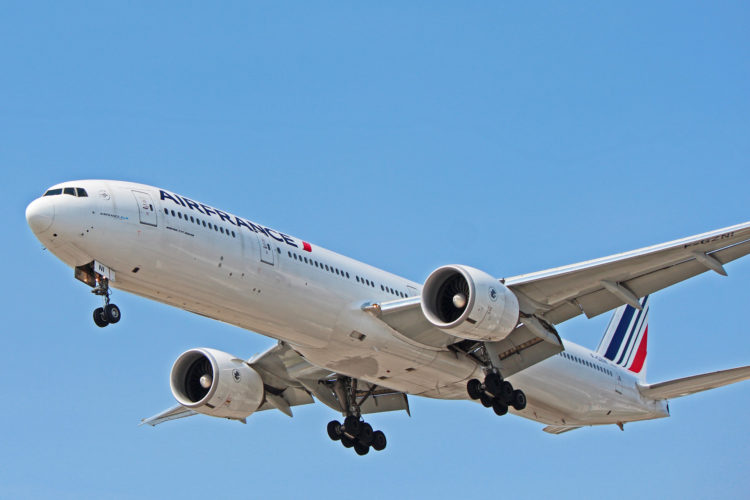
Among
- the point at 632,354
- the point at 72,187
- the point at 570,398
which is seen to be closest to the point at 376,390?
the point at 570,398

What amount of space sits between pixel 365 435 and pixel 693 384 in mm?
10174

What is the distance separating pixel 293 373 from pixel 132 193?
9010 mm

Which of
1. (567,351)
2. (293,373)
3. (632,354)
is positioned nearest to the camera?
(293,373)

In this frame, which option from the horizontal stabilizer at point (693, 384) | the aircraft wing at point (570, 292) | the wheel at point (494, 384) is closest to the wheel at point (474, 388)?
the wheel at point (494, 384)

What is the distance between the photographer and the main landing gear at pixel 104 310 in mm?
21750

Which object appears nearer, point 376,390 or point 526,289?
point 526,289

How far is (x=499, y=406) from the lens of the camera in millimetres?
27312

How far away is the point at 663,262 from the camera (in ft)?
81.5

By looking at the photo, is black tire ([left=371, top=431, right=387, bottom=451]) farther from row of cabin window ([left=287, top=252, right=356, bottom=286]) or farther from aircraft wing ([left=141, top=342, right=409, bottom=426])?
row of cabin window ([left=287, top=252, right=356, bottom=286])

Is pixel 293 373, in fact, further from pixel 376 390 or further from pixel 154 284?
pixel 154 284

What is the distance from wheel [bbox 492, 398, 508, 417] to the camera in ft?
89.4

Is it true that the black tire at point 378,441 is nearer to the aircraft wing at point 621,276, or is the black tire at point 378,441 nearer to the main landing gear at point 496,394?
the main landing gear at point 496,394

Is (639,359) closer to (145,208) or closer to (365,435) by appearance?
(365,435)

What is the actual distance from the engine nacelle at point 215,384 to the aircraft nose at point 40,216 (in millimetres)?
9871
